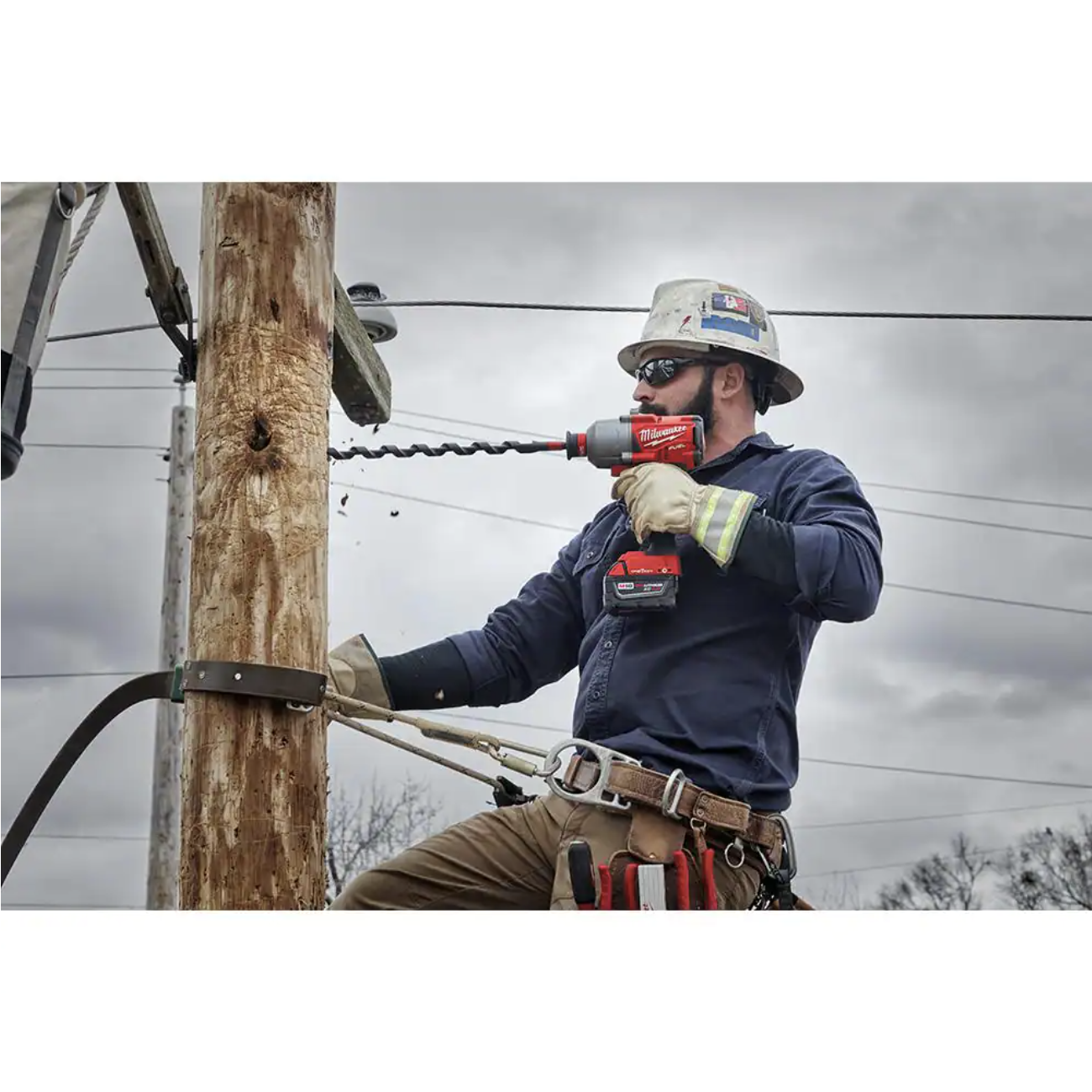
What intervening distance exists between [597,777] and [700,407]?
3.37 feet

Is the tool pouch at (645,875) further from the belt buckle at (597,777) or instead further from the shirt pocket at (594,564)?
the shirt pocket at (594,564)

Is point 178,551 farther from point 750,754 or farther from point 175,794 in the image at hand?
point 750,754

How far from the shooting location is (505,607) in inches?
147

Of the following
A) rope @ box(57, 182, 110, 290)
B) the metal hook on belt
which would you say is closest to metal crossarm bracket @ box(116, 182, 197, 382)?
rope @ box(57, 182, 110, 290)

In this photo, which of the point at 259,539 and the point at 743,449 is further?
the point at 743,449

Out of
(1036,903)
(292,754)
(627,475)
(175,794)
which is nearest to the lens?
(292,754)

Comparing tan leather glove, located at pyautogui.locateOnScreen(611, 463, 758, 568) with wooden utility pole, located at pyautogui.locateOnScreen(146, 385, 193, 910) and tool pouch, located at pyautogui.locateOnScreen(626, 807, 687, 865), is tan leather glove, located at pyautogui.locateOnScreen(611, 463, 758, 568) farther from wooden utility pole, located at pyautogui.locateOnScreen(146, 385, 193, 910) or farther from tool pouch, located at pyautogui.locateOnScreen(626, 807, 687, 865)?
wooden utility pole, located at pyautogui.locateOnScreen(146, 385, 193, 910)

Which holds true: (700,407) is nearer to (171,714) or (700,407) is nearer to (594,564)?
(594,564)

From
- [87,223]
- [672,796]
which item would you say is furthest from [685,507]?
[87,223]

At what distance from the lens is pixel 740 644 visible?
3.22 m

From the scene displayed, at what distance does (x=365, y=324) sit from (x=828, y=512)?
1456mm

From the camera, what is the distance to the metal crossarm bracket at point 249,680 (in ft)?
8.87

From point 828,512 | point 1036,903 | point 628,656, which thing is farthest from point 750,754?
point 1036,903

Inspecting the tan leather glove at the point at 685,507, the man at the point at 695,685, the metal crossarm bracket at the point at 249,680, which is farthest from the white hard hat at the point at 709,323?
the metal crossarm bracket at the point at 249,680
